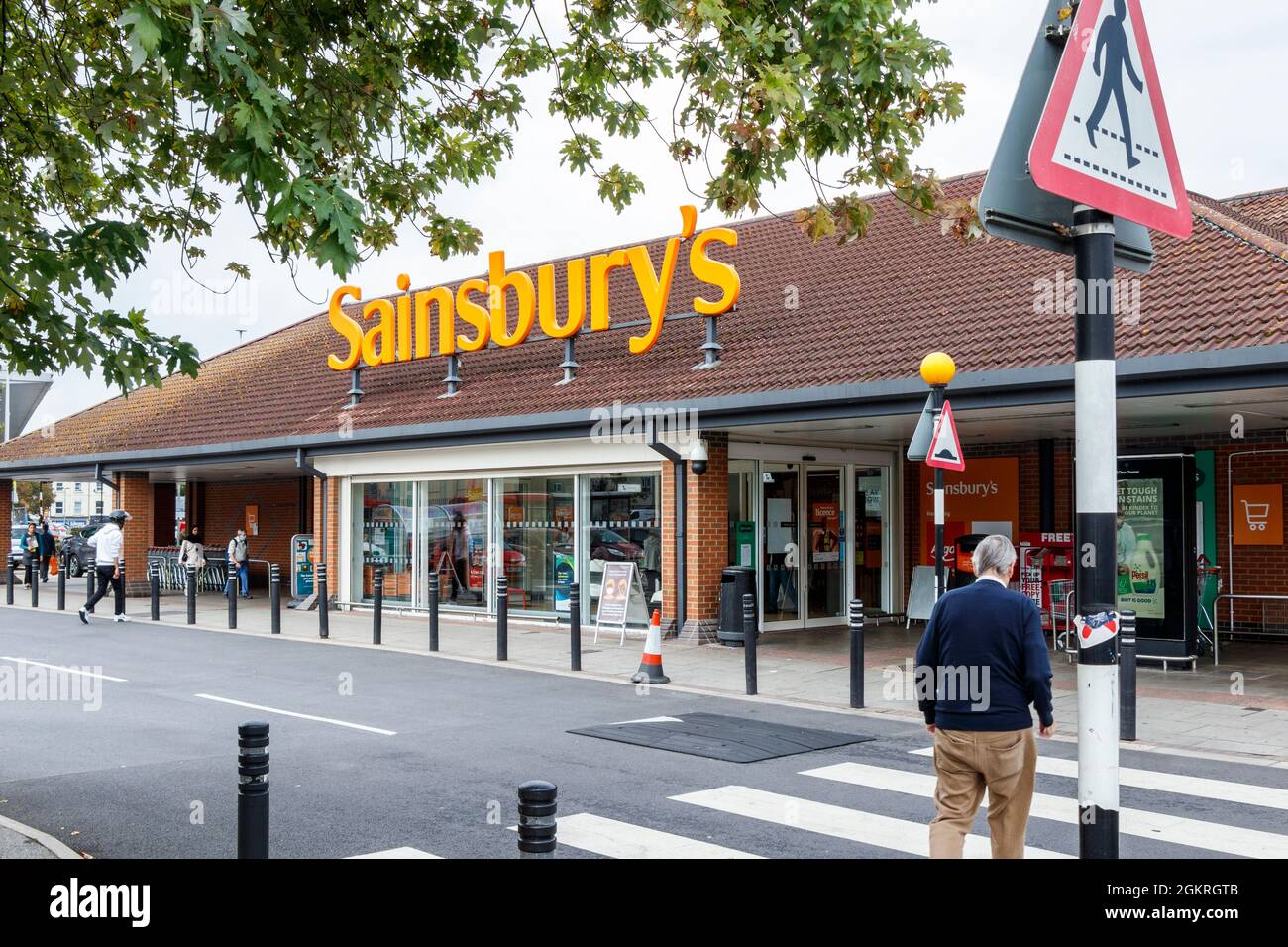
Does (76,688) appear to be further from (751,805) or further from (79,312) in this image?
(751,805)

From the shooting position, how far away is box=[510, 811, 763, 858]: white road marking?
6.45 meters

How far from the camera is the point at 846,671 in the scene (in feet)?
46.3

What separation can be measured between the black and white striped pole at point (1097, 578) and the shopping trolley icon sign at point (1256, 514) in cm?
1543

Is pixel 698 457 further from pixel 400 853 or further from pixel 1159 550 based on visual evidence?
pixel 400 853

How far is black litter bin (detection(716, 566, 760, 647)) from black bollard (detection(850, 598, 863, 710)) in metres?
4.63

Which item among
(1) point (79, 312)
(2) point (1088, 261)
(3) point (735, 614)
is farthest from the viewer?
(3) point (735, 614)

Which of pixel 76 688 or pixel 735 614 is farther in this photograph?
pixel 735 614

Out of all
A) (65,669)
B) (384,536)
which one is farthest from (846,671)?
(384,536)

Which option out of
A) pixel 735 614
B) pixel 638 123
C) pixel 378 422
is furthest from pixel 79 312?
pixel 378 422

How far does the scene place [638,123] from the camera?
8945 millimetres

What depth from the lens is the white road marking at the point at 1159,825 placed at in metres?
6.62

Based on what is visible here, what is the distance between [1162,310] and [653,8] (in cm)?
805

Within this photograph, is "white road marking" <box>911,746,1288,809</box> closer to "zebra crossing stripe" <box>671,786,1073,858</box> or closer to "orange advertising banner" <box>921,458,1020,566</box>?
"zebra crossing stripe" <box>671,786,1073,858</box>
